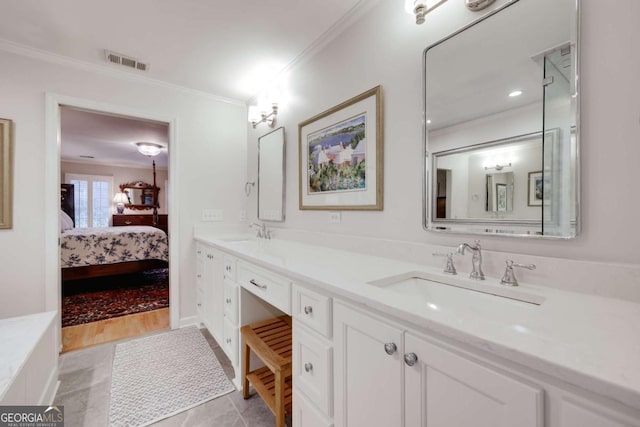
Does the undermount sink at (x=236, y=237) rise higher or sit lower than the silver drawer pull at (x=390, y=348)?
higher

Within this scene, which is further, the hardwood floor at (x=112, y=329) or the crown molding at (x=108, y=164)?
the crown molding at (x=108, y=164)

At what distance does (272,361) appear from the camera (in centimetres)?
138

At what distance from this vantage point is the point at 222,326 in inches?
81.0

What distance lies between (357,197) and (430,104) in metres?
0.66

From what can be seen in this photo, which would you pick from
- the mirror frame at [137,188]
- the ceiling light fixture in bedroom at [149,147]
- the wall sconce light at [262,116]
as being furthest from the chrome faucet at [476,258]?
the mirror frame at [137,188]

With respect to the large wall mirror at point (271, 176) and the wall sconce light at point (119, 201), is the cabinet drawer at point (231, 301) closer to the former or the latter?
the large wall mirror at point (271, 176)

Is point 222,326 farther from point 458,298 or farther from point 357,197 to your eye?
point 458,298

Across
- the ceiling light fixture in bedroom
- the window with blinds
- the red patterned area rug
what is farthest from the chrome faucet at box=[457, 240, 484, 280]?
the window with blinds

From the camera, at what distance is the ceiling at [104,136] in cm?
361

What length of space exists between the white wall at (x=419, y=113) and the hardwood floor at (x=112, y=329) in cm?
174

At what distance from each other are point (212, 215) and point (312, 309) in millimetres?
2140

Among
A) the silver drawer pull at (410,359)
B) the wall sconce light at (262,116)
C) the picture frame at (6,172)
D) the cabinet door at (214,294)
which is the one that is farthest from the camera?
the wall sconce light at (262,116)

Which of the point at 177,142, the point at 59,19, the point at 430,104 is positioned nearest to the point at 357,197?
the point at 430,104

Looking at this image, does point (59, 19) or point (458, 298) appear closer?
point (458, 298)
